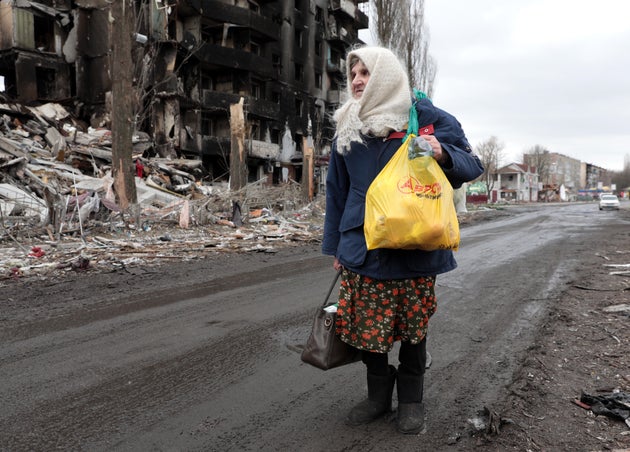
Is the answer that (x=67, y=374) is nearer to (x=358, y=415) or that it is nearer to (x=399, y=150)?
(x=358, y=415)

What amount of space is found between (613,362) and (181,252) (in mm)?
7544

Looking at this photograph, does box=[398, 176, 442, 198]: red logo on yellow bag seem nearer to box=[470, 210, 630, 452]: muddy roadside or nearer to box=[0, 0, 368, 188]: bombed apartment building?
box=[470, 210, 630, 452]: muddy roadside

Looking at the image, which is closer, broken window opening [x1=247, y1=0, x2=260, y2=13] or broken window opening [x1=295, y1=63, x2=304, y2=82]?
broken window opening [x1=247, y1=0, x2=260, y2=13]

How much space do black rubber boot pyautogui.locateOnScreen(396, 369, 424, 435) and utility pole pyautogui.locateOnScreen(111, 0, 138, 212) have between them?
1117 cm

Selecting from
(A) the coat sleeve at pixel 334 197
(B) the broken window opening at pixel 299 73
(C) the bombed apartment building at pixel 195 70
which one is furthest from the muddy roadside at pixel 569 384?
(B) the broken window opening at pixel 299 73

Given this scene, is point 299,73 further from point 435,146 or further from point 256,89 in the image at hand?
point 435,146

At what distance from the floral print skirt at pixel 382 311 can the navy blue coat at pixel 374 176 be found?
75 mm

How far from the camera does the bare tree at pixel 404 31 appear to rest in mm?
27859

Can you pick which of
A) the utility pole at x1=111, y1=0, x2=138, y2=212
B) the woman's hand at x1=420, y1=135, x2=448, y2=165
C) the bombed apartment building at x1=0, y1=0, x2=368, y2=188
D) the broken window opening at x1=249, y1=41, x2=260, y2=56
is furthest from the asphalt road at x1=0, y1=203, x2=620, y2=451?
the broken window opening at x1=249, y1=41, x2=260, y2=56

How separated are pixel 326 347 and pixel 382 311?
1.23ft

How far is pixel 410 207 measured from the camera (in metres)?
2.15

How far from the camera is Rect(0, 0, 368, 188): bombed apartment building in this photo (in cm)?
2769

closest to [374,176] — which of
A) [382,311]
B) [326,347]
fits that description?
[382,311]

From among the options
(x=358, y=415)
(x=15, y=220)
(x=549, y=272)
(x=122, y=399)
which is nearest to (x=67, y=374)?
(x=122, y=399)
